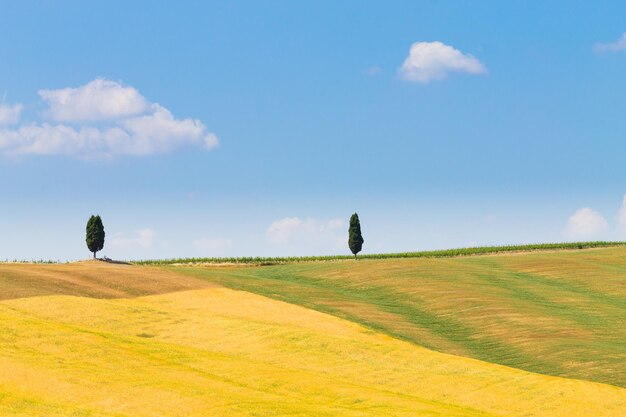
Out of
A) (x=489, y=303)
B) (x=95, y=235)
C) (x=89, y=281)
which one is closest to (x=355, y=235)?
(x=95, y=235)

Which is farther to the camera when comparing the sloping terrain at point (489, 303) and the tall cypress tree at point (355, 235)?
the tall cypress tree at point (355, 235)

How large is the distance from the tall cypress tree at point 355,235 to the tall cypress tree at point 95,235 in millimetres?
30758

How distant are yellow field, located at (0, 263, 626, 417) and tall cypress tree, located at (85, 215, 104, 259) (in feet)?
139

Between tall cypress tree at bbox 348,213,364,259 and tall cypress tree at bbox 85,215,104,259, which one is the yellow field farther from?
tall cypress tree at bbox 348,213,364,259

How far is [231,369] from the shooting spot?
39969 millimetres

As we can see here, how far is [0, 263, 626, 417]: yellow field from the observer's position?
3316cm

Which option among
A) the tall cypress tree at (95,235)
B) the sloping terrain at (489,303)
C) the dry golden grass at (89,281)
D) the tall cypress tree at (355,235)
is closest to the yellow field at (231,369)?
the dry golden grass at (89,281)

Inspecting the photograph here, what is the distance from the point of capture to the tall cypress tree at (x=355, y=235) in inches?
4446

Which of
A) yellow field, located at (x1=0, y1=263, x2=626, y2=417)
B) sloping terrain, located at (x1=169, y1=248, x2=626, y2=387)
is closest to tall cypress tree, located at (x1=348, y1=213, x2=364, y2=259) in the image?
sloping terrain, located at (x1=169, y1=248, x2=626, y2=387)

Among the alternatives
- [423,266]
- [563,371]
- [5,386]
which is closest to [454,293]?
[423,266]

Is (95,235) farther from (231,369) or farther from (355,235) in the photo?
(231,369)

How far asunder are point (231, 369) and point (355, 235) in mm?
73722

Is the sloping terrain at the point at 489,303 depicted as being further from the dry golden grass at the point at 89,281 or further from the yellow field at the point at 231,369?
the yellow field at the point at 231,369

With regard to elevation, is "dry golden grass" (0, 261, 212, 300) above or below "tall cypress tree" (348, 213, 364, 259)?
below
